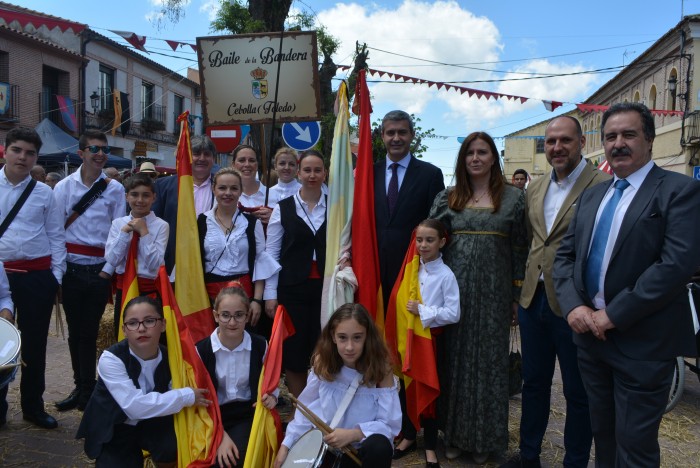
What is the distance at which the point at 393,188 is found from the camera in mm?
3945

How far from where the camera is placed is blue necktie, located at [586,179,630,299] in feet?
8.64

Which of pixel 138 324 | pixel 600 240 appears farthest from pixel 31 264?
pixel 600 240

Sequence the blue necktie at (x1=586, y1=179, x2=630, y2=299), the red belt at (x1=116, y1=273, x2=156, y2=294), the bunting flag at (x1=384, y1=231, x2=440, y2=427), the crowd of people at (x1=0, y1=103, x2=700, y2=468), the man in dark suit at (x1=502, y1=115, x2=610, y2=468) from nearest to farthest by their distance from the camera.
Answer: the crowd of people at (x1=0, y1=103, x2=700, y2=468) → the blue necktie at (x1=586, y1=179, x2=630, y2=299) → the man in dark suit at (x1=502, y1=115, x2=610, y2=468) → the bunting flag at (x1=384, y1=231, x2=440, y2=427) → the red belt at (x1=116, y1=273, x2=156, y2=294)

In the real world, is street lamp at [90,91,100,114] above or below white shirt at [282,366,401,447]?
above

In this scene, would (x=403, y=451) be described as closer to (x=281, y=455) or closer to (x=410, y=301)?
(x=410, y=301)

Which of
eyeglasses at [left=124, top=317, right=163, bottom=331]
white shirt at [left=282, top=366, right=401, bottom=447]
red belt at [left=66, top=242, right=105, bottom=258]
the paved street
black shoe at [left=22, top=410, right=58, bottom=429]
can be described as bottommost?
the paved street

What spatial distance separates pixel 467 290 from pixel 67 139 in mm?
18015

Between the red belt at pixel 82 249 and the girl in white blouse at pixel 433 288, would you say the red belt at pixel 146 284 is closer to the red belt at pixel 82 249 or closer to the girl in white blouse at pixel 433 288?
the red belt at pixel 82 249

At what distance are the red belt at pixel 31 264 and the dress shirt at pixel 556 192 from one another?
341 cm

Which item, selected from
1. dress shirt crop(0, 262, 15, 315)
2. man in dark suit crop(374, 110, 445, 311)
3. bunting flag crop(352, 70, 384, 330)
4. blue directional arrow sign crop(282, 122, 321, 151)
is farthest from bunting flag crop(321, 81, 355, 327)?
blue directional arrow sign crop(282, 122, 321, 151)

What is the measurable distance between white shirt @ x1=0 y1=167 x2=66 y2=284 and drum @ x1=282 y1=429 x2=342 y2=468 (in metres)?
2.33

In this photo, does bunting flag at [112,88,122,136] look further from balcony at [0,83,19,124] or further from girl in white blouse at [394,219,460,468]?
girl in white blouse at [394,219,460,468]

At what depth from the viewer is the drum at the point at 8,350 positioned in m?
2.79

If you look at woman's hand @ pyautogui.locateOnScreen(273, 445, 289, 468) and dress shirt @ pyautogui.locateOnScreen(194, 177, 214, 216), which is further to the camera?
dress shirt @ pyautogui.locateOnScreen(194, 177, 214, 216)
